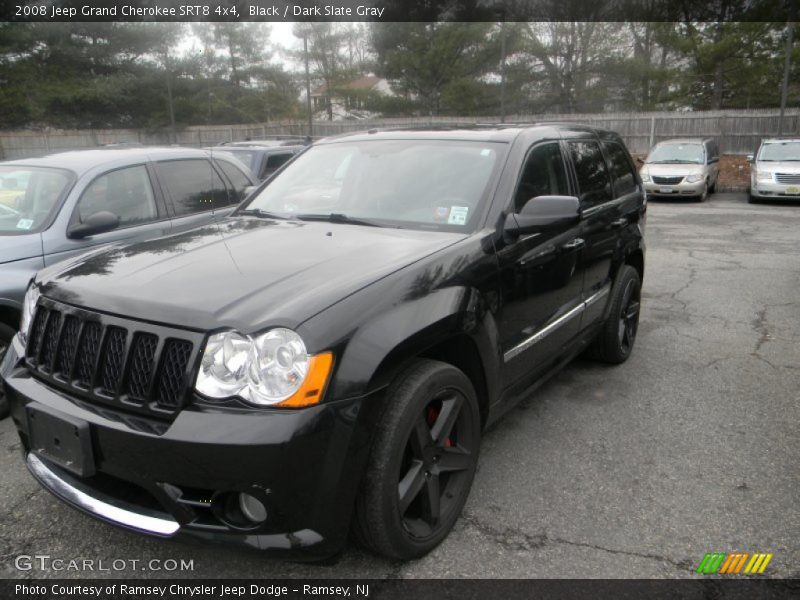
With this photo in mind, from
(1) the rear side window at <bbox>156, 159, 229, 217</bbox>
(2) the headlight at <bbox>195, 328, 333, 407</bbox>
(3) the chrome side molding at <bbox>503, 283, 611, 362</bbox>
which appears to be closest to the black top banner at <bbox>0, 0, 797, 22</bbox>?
(1) the rear side window at <bbox>156, 159, 229, 217</bbox>

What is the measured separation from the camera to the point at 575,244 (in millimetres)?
3732

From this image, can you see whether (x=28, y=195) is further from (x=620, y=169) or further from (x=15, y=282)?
(x=620, y=169)

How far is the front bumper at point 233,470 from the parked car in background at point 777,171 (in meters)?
16.7

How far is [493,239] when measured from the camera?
9.81 ft

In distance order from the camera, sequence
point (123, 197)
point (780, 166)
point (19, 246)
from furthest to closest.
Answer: point (780, 166)
point (123, 197)
point (19, 246)

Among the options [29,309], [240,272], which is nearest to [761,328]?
[240,272]

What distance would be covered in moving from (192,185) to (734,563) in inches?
196

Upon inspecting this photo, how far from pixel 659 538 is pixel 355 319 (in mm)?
1692

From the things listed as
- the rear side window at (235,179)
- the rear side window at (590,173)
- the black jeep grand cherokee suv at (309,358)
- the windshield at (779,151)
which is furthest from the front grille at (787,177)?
the black jeep grand cherokee suv at (309,358)

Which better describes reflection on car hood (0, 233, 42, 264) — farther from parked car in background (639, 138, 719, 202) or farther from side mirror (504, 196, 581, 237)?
parked car in background (639, 138, 719, 202)

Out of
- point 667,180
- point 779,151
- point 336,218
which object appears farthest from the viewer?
point 667,180

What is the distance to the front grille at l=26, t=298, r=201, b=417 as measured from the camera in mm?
2139

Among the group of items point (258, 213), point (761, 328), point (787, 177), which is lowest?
point (761, 328)

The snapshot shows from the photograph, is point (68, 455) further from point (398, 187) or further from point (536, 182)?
point (536, 182)
